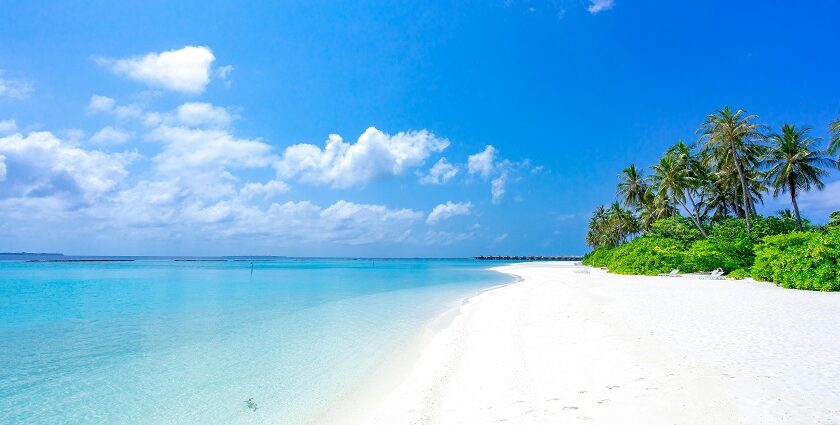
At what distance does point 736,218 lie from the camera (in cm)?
3712

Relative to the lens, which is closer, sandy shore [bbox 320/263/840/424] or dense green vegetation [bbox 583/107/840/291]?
sandy shore [bbox 320/263/840/424]

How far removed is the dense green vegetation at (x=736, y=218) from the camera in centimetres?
1734

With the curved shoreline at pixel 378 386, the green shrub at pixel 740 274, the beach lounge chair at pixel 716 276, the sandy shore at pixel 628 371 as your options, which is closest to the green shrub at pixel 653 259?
the beach lounge chair at pixel 716 276

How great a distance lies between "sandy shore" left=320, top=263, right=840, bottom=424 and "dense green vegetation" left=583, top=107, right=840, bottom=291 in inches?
258

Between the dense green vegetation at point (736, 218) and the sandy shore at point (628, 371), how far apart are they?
656cm

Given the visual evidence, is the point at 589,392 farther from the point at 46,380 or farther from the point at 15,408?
the point at 46,380

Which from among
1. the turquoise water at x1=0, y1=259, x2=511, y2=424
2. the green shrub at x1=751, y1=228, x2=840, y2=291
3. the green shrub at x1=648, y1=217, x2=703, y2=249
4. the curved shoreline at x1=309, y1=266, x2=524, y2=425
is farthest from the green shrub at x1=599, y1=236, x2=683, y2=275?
the curved shoreline at x1=309, y1=266, x2=524, y2=425

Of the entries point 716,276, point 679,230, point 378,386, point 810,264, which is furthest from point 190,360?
point 679,230

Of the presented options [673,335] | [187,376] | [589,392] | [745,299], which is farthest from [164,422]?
[745,299]

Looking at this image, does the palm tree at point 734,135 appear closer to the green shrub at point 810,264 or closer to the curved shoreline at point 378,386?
the green shrub at point 810,264

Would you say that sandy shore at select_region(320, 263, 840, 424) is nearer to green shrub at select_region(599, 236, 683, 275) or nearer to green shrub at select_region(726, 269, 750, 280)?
green shrub at select_region(726, 269, 750, 280)

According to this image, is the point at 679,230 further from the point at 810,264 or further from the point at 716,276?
the point at 810,264

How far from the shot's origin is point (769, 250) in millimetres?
19438

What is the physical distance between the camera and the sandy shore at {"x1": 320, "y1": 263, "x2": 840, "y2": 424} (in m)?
4.94
